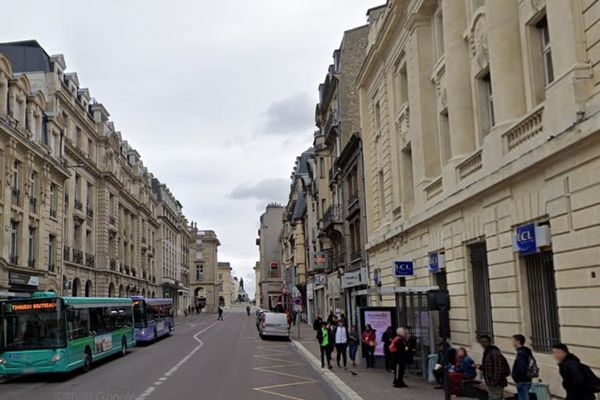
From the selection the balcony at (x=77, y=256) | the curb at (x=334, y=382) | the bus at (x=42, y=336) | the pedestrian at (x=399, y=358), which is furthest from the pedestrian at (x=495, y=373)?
the balcony at (x=77, y=256)

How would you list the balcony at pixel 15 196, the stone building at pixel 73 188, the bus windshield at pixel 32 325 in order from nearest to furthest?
the bus windshield at pixel 32 325 < the balcony at pixel 15 196 < the stone building at pixel 73 188

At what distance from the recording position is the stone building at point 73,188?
37.0 m

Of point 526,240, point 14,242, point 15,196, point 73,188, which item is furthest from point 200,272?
point 526,240

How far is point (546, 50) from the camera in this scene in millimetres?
13289

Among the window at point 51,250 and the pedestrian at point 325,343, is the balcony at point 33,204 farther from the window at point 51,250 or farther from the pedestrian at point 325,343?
the pedestrian at point 325,343

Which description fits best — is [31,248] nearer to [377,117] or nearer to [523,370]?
[377,117]

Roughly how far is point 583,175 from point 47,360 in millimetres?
15469

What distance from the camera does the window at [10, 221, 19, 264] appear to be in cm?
3406


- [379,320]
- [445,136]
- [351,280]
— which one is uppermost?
[445,136]

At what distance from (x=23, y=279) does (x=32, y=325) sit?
16.4 metres

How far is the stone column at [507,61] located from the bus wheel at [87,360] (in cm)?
1522

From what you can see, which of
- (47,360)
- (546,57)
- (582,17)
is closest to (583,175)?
(582,17)

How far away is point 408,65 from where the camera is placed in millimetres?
21531

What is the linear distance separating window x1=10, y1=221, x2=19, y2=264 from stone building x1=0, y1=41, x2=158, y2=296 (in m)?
0.07
